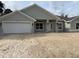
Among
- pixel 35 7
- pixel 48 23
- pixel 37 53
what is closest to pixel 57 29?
pixel 48 23

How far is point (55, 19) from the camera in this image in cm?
3162

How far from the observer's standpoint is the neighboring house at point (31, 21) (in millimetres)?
27266

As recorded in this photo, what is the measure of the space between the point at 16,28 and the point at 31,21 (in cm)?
311

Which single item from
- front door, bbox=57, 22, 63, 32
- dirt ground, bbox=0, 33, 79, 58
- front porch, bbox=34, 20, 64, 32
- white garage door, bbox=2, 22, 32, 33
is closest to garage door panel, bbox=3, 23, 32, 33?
white garage door, bbox=2, 22, 32, 33

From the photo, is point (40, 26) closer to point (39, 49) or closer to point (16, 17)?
point (16, 17)

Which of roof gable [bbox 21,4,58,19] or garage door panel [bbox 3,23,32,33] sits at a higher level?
roof gable [bbox 21,4,58,19]

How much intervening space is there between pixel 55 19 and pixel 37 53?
74.7ft

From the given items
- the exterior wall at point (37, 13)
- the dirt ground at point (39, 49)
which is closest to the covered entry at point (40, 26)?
the exterior wall at point (37, 13)

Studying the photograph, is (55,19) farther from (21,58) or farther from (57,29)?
(21,58)

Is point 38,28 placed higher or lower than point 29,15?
lower

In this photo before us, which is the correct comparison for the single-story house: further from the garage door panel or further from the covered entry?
the garage door panel

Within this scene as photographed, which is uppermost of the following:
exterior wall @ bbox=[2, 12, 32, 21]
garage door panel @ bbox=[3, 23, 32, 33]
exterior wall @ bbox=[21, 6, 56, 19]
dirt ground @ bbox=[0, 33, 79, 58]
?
exterior wall @ bbox=[21, 6, 56, 19]

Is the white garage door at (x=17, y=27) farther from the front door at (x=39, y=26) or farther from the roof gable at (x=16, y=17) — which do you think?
the front door at (x=39, y=26)

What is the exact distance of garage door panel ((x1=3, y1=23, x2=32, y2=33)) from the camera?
88.8 feet
